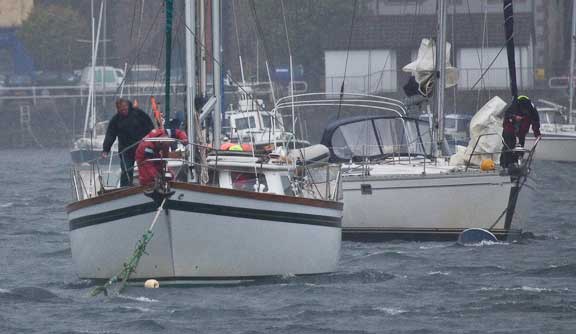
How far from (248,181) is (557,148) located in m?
33.5

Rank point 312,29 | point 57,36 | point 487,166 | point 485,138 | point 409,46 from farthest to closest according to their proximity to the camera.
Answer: point 57,36, point 312,29, point 409,46, point 485,138, point 487,166

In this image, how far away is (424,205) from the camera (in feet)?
86.8

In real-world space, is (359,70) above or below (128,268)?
above

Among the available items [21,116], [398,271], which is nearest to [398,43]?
[21,116]

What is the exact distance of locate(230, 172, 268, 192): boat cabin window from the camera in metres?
21.1

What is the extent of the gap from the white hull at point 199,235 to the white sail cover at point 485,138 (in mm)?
7041

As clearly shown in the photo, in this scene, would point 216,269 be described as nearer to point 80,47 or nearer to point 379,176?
point 379,176

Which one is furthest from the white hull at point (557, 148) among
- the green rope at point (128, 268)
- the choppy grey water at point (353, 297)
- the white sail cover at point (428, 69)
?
the green rope at point (128, 268)

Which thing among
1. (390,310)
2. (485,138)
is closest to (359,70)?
(485,138)

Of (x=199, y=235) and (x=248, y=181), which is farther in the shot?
(x=248, y=181)

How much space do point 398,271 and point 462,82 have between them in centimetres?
4753

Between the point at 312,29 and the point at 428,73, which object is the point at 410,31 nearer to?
the point at 312,29

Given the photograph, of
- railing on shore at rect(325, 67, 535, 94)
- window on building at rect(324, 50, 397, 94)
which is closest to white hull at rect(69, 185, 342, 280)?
railing on shore at rect(325, 67, 535, 94)

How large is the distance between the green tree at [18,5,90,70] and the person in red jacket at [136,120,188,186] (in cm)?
6858
